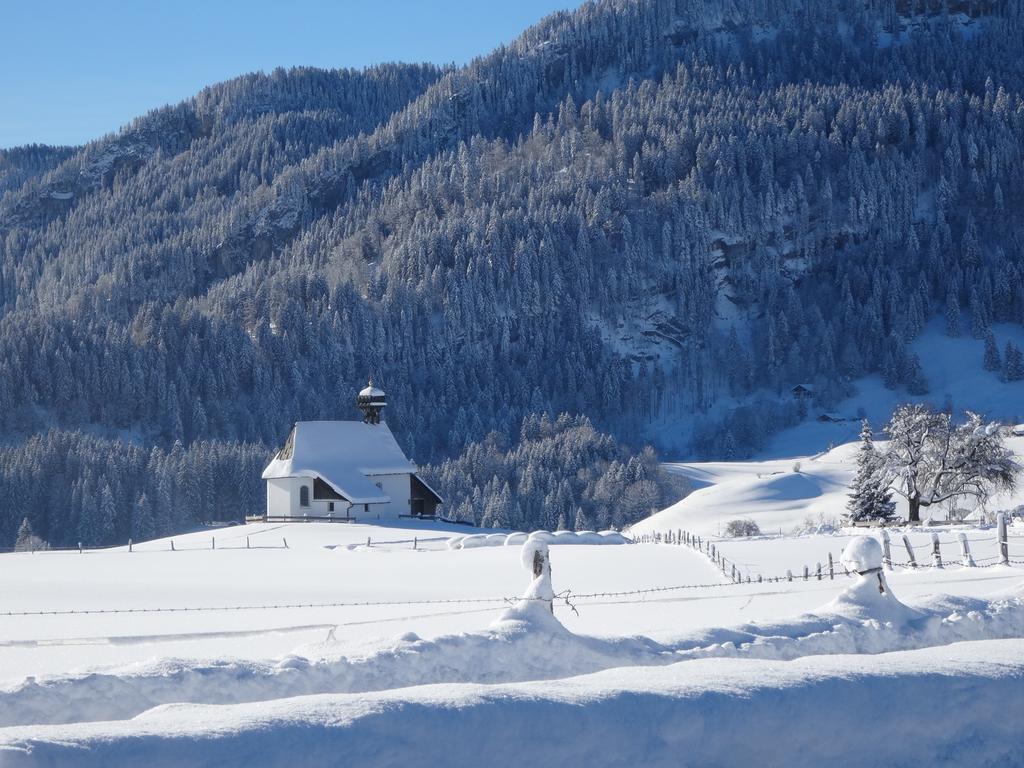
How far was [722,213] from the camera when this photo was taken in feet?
642

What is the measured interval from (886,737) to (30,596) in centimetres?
2530

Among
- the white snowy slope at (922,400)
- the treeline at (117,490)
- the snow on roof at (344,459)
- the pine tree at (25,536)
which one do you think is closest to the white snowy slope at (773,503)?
the snow on roof at (344,459)

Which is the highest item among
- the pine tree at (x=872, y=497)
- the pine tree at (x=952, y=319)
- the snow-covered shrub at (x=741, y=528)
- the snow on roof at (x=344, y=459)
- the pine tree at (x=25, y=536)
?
the pine tree at (x=952, y=319)

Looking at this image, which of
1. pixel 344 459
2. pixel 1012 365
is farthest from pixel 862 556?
pixel 1012 365

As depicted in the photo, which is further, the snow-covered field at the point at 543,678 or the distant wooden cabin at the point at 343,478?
the distant wooden cabin at the point at 343,478

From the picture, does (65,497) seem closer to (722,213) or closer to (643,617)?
(643,617)

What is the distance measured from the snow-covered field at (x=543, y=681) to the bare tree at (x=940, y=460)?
29145 millimetres

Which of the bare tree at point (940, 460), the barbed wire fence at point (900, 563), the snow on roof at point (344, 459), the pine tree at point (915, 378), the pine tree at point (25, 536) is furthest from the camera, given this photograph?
the pine tree at point (915, 378)

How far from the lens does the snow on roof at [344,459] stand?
64.7 meters

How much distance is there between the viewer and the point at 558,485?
379 ft

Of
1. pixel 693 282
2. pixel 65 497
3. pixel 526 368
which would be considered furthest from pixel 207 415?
pixel 693 282

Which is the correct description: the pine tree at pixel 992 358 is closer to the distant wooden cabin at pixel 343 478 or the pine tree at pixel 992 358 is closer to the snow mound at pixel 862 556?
the distant wooden cabin at pixel 343 478

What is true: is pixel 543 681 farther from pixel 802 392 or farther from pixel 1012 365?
pixel 802 392

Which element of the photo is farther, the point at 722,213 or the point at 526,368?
the point at 722,213
